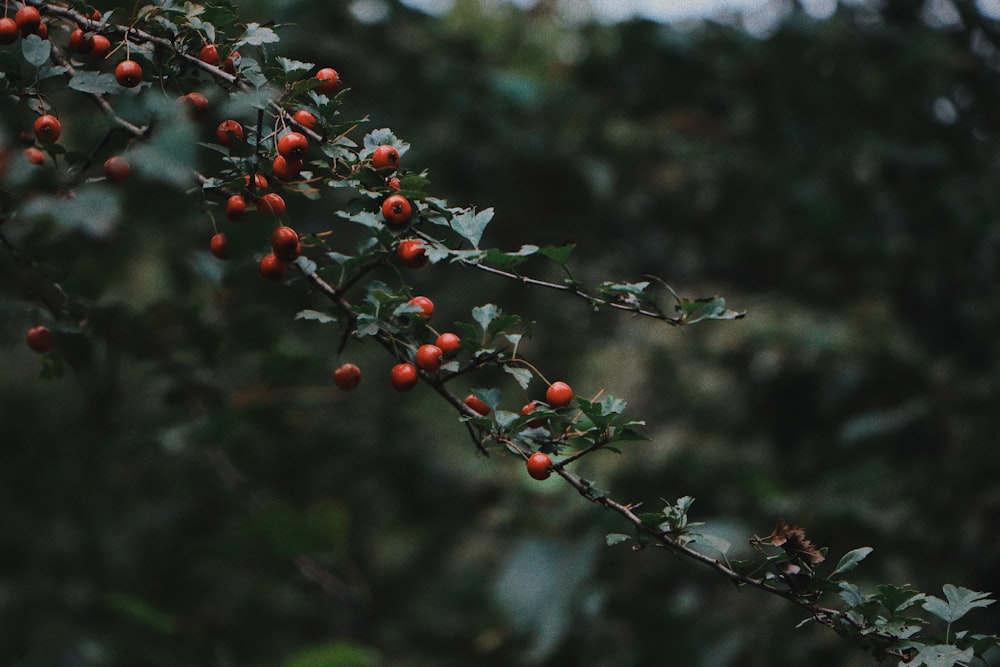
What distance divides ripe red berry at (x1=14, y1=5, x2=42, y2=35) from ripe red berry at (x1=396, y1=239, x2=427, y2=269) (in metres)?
0.33

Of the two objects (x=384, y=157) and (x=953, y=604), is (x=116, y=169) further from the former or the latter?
(x=953, y=604)

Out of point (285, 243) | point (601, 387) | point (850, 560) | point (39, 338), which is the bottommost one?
point (601, 387)

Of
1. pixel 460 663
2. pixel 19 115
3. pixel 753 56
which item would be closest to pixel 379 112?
pixel 753 56

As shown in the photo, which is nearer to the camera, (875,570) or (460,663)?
(875,570)

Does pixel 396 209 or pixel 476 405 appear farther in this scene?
pixel 476 405

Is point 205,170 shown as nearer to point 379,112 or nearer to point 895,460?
point 379,112

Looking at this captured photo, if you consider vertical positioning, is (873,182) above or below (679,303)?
below

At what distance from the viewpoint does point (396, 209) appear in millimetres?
577

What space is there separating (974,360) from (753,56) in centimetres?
97

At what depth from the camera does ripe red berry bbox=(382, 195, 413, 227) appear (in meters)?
0.58

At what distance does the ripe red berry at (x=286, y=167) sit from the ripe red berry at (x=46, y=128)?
0.54ft

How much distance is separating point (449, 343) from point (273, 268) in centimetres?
15

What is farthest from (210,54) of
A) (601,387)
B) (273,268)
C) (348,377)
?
(601,387)

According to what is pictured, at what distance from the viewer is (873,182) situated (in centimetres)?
207
